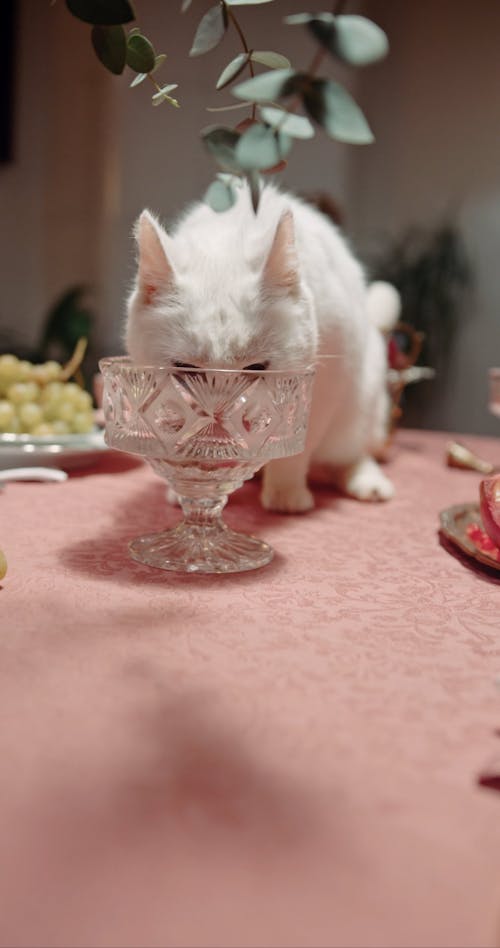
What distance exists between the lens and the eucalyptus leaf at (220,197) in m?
0.94

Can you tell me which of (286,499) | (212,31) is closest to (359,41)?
(212,31)

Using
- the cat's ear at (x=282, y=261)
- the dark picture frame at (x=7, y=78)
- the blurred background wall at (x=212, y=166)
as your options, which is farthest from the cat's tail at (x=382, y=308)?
the dark picture frame at (x=7, y=78)

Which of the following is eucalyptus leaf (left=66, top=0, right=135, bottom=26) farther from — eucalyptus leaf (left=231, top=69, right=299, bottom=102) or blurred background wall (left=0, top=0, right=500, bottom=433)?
blurred background wall (left=0, top=0, right=500, bottom=433)

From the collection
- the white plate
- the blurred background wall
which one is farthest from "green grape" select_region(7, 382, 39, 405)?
the blurred background wall

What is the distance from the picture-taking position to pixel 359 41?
517 millimetres

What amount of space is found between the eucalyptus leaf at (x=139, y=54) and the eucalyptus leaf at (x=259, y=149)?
0.90ft

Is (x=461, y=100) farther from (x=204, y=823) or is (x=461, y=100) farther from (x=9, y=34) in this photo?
(x=204, y=823)

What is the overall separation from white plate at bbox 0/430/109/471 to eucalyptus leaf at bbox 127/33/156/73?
76 centimetres

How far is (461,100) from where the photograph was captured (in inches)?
144

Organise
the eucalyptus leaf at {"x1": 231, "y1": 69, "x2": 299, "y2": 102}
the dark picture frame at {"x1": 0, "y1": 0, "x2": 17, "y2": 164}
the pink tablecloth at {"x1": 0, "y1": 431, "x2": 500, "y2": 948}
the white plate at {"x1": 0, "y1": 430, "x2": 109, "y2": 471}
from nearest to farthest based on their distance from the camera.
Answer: the pink tablecloth at {"x1": 0, "y1": 431, "x2": 500, "y2": 948} → the eucalyptus leaf at {"x1": 231, "y1": 69, "x2": 299, "y2": 102} → the white plate at {"x1": 0, "y1": 430, "x2": 109, "y2": 471} → the dark picture frame at {"x1": 0, "y1": 0, "x2": 17, "y2": 164}

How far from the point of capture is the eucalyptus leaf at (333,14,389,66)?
20.3 inches

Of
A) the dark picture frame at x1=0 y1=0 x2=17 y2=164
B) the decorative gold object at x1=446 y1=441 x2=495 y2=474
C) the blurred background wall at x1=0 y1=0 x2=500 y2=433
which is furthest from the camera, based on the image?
the dark picture frame at x1=0 y1=0 x2=17 y2=164

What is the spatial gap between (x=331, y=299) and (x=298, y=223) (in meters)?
0.14

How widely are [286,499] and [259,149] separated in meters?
0.80
